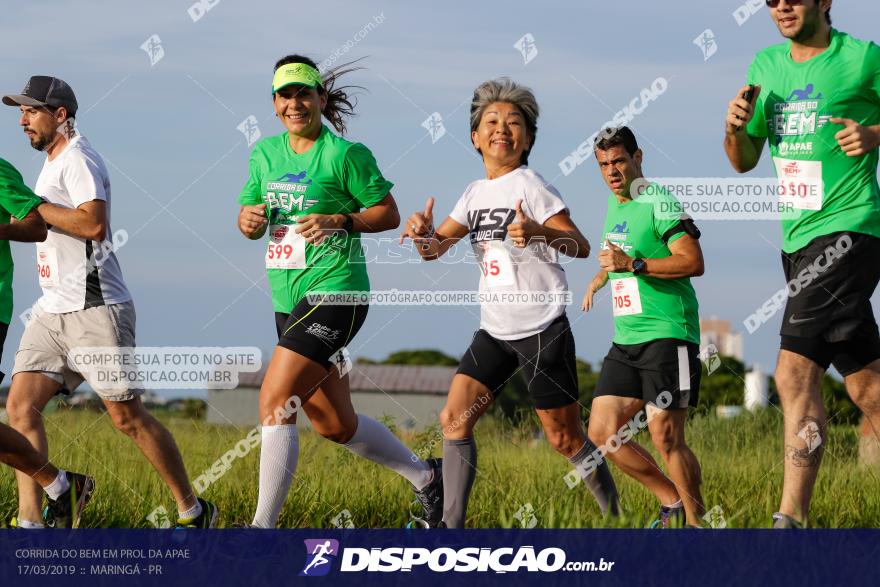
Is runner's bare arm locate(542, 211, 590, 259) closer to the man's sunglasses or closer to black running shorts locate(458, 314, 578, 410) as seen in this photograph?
black running shorts locate(458, 314, 578, 410)

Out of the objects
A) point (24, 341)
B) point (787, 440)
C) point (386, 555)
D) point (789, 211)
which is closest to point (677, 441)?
point (787, 440)

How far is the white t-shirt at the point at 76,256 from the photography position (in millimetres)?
6531

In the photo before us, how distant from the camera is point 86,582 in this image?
5359mm

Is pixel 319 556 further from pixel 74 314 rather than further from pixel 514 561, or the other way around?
pixel 74 314

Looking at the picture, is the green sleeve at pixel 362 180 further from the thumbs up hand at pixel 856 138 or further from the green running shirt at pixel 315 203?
the thumbs up hand at pixel 856 138

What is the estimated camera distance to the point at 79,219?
6.45 metres

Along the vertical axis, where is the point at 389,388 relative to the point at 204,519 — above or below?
above

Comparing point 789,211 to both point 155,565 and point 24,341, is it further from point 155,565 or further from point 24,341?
point 24,341

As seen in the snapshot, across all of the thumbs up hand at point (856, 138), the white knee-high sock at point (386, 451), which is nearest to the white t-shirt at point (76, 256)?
the white knee-high sock at point (386, 451)

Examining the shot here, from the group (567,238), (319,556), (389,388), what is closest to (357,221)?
(567,238)

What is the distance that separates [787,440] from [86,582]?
3234 mm

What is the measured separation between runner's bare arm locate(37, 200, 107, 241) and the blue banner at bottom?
70.0 inches

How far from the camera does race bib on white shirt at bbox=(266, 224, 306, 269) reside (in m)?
6.15

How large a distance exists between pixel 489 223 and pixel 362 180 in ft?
2.25
